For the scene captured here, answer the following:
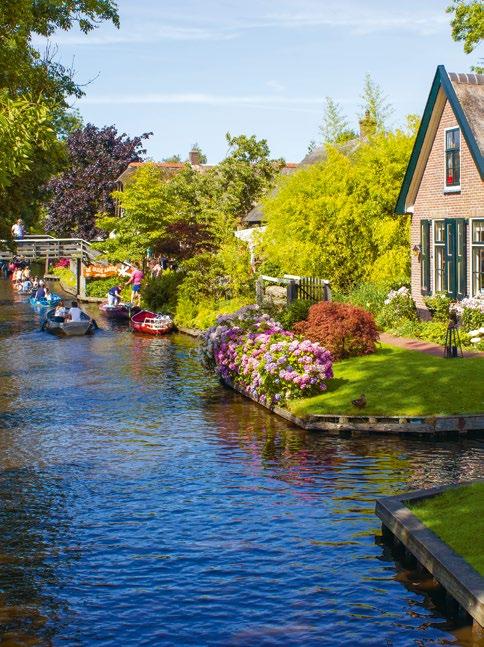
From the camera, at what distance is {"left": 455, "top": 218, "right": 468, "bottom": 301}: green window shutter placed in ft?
110

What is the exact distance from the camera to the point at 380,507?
15.1 metres

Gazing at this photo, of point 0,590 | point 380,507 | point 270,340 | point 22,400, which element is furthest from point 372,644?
point 22,400

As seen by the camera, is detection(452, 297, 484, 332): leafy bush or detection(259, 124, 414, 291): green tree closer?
detection(452, 297, 484, 332): leafy bush

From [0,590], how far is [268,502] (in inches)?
209

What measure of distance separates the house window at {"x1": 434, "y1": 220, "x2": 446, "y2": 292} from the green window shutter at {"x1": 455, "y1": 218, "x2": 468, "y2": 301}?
4.63ft

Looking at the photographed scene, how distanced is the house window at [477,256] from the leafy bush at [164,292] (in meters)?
20.7

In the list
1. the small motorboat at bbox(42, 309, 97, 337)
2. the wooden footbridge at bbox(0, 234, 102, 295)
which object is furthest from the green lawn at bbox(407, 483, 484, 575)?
the wooden footbridge at bbox(0, 234, 102, 295)

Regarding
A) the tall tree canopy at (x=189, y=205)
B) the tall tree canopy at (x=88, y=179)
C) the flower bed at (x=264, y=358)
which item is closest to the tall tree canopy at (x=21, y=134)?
the flower bed at (x=264, y=358)

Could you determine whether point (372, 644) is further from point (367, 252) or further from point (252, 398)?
point (367, 252)

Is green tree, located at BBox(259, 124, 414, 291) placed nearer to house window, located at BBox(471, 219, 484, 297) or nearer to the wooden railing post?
the wooden railing post

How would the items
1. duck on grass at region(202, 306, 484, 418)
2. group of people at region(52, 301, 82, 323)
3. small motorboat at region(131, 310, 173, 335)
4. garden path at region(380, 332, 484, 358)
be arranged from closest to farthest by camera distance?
→ 1. duck on grass at region(202, 306, 484, 418)
2. garden path at region(380, 332, 484, 358)
3. group of people at region(52, 301, 82, 323)
4. small motorboat at region(131, 310, 173, 335)

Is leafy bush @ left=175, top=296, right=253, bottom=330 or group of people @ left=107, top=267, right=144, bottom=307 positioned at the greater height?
group of people @ left=107, top=267, right=144, bottom=307

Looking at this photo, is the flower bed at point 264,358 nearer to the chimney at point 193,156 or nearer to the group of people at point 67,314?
the group of people at point 67,314

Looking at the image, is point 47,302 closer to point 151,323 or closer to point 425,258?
point 151,323
